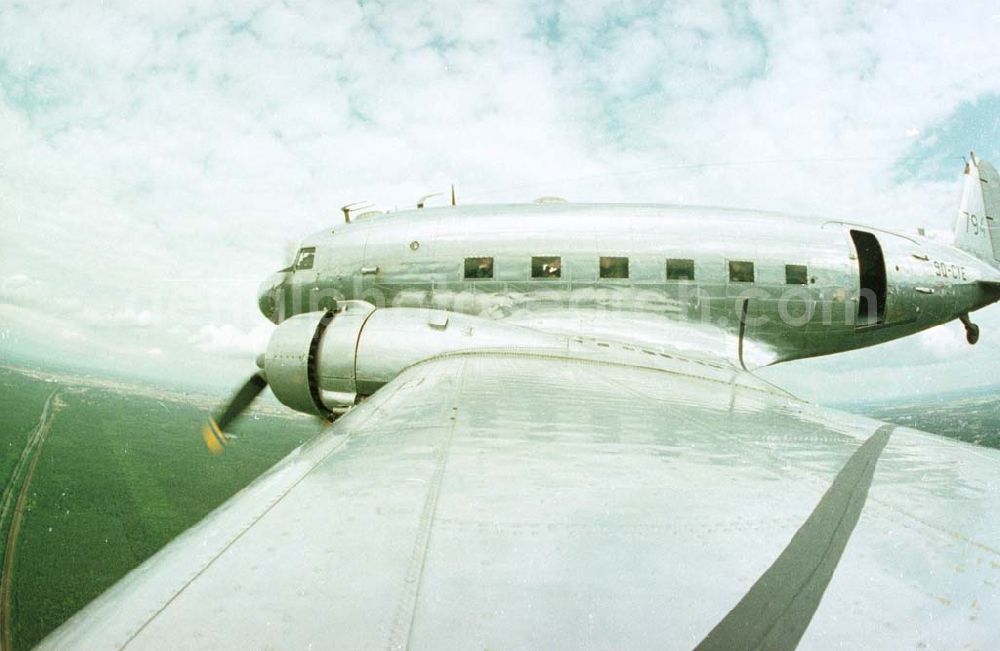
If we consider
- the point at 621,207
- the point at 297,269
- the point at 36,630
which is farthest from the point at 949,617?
the point at 36,630

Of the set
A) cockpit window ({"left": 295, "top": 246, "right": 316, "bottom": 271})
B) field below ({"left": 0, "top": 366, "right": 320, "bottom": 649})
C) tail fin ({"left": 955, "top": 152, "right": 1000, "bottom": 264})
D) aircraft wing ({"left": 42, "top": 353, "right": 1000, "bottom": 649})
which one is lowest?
field below ({"left": 0, "top": 366, "right": 320, "bottom": 649})

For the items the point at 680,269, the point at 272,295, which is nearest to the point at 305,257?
the point at 272,295

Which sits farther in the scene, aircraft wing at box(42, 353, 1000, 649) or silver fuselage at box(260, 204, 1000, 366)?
silver fuselage at box(260, 204, 1000, 366)

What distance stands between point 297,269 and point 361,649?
933 cm

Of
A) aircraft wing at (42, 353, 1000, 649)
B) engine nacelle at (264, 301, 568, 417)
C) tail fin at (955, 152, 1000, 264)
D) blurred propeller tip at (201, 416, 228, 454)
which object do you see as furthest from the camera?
tail fin at (955, 152, 1000, 264)

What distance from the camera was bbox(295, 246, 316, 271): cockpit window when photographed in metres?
9.10

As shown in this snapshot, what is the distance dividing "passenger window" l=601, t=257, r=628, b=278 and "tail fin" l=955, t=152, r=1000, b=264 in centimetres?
749

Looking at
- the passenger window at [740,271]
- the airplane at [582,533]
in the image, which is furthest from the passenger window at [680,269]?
the airplane at [582,533]

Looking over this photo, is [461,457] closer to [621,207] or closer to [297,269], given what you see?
[621,207]

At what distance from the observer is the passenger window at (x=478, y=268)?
808 cm

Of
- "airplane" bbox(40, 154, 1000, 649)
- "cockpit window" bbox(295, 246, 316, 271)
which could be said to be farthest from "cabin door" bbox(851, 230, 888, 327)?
"cockpit window" bbox(295, 246, 316, 271)

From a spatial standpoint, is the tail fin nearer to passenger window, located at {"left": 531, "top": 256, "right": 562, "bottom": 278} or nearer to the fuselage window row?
the fuselage window row

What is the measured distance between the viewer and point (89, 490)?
57938mm

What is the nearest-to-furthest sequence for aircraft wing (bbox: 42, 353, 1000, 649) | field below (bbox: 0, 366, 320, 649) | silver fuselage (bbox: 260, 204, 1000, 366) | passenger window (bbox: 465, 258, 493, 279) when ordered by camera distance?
aircraft wing (bbox: 42, 353, 1000, 649), silver fuselage (bbox: 260, 204, 1000, 366), passenger window (bbox: 465, 258, 493, 279), field below (bbox: 0, 366, 320, 649)
